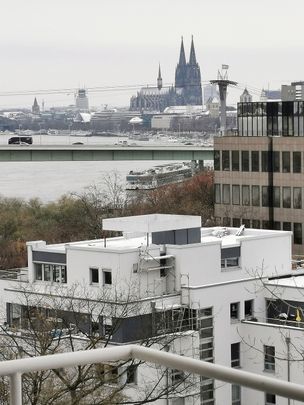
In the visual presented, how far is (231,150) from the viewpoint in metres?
48.3

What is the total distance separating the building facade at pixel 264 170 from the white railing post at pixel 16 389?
41833 mm

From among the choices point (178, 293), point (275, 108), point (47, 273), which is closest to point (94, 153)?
point (275, 108)

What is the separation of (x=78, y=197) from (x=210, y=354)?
141ft

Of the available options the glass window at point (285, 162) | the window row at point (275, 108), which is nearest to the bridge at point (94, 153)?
the window row at point (275, 108)

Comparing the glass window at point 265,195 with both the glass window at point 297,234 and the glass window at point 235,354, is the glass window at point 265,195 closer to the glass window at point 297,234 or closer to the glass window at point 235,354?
the glass window at point 297,234

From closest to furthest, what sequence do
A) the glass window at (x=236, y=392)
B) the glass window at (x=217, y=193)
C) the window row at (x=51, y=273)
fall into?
the glass window at (x=236, y=392) < the window row at (x=51, y=273) < the glass window at (x=217, y=193)

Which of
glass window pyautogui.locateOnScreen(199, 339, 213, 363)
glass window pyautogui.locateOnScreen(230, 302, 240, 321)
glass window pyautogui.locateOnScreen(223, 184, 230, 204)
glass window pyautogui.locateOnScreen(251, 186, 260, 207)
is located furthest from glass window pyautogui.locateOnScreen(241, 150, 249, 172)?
glass window pyautogui.locateOnScreen(199, 339, 213, 363)

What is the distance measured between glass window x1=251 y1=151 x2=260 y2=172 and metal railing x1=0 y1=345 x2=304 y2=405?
144 ft

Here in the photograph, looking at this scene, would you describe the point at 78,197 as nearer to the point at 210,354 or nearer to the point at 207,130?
the point at 210,354

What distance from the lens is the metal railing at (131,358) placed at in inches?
122

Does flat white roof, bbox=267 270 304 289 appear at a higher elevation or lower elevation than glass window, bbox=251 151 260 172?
lower

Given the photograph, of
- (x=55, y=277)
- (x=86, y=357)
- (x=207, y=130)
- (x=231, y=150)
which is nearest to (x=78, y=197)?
(x=231, y=150)

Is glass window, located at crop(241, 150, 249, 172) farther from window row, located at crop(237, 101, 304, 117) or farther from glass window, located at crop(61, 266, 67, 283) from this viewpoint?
glass window, located at crop(61, 266, 67, 283)

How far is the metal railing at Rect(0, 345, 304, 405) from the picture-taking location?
309 centimetres
